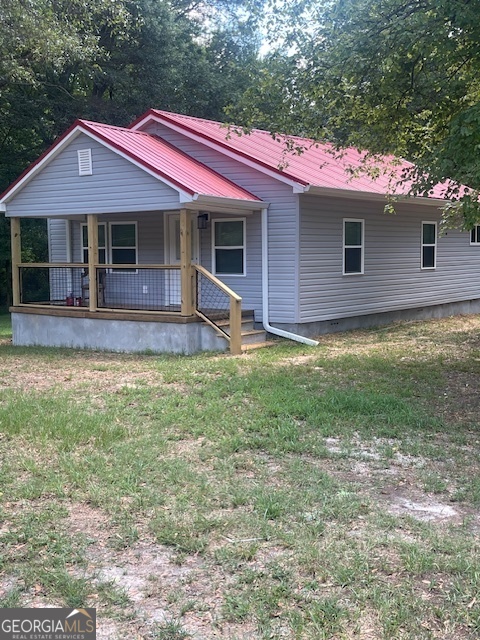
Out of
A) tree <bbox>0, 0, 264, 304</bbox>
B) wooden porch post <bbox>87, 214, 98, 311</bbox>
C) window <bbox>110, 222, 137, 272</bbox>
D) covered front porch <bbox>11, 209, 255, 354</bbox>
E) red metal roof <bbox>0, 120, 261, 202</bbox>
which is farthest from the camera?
tree <bbox>0, 0, 264, 304</bbox>

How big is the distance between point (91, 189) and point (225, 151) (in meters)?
2.81

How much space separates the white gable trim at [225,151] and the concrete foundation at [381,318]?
8.98ft

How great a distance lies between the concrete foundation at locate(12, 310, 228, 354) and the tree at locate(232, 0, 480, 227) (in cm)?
401

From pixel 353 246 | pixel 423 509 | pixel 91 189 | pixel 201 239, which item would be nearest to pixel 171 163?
pixel 91 189

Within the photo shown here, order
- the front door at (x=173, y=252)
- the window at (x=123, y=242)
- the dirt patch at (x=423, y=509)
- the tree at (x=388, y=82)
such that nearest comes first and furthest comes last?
the dirt patch at (x=423, y=509) → the tree at (x=388, y=82) → the front door at (x=173, y=252) → the window at (x=123, y=242)

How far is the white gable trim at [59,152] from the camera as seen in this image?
453 inches

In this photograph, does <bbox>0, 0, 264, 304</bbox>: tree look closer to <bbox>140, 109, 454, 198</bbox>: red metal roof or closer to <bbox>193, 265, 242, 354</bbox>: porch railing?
<bbox>140, 109, 454, 198</bbox>: red metal roof

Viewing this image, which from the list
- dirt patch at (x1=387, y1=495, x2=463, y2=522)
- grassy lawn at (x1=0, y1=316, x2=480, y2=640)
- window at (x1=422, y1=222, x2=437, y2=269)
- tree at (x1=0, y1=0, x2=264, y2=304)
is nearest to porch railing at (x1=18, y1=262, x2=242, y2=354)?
A: grassy lawn at (x1=0, y1=316, x2=480, y2=640)

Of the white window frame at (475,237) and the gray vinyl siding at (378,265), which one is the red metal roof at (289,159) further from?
the white window frame at (475,237)

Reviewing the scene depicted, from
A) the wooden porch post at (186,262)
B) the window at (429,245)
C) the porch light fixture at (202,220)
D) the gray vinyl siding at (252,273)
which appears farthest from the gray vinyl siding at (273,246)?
the window at (429,245)

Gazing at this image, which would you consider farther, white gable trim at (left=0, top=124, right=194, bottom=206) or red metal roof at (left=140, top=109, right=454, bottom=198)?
red metal roof at (left=140, top=109, right=454, bottom=198)

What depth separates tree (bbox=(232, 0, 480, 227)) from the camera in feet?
23.7

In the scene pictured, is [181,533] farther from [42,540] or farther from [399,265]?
[399,265]

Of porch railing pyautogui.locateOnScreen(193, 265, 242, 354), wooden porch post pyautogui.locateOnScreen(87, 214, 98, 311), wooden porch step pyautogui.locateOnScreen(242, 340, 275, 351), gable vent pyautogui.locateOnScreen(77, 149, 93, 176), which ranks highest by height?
gable vent pyautogui.locateOnScreen(77, 149, 93, 176)
